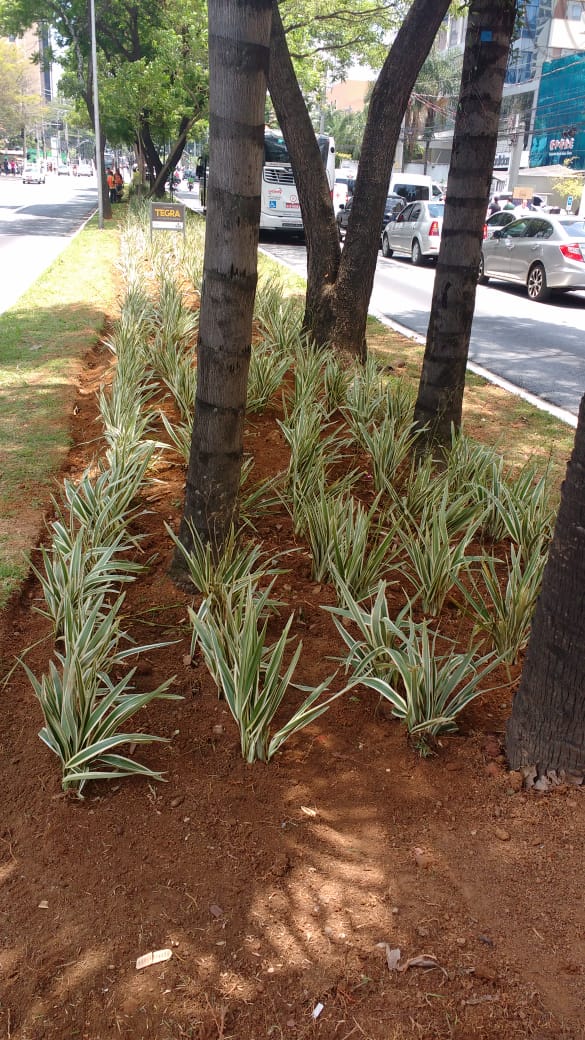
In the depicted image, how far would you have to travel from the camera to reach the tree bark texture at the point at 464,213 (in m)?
4.80

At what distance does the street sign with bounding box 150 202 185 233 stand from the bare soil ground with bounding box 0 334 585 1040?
13.7m

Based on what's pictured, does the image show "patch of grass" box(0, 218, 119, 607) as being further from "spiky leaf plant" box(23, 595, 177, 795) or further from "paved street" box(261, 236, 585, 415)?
"paved street" box(261, 236, 585, 415)

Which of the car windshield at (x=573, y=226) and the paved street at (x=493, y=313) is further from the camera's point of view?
the car windshield at (x=573, y=226)

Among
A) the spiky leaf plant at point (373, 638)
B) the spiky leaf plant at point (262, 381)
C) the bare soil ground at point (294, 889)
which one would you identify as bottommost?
the bare soil ground at point (294, 889)

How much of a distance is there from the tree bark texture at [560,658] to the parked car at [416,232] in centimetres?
1950

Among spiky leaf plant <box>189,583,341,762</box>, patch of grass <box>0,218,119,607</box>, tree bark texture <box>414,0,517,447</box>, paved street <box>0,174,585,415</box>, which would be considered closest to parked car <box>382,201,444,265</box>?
paved street <box>0,174,585,415</box>

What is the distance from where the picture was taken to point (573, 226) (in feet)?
53.8

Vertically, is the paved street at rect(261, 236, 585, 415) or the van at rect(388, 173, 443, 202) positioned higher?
the van at rect(388, 173, 443, 202)

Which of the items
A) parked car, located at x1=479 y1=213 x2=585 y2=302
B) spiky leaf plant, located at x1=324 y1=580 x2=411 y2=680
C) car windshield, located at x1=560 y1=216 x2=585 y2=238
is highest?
car windshield, located at x1=560 y1=216 x2=585 y2=238

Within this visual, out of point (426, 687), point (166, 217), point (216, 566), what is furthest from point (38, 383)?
point (166, 217)

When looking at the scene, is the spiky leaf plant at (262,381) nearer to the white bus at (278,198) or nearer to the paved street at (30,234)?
the paved street at (30,234)

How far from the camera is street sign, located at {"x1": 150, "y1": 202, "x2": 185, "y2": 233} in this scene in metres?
15.6

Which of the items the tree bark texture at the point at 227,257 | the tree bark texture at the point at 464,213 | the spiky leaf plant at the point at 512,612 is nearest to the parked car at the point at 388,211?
the tree bark texture at the point at 464,213

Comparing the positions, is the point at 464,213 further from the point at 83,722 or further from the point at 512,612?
the point at 83,722
